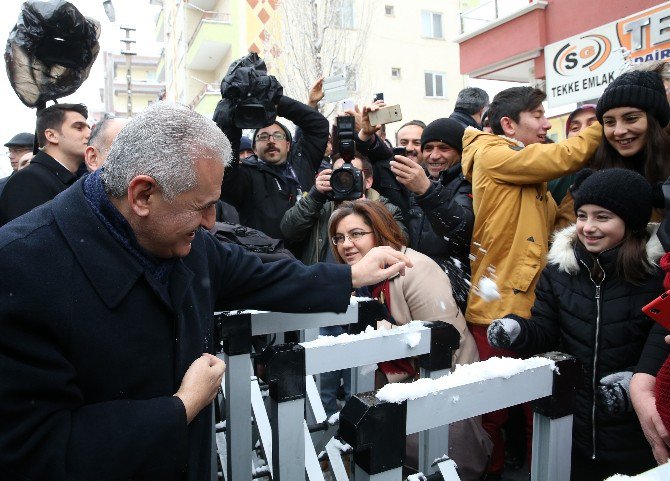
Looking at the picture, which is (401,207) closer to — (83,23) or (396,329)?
(396,329)

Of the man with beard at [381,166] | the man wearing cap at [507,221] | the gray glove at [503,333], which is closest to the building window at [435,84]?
the man with beard at [381,166]

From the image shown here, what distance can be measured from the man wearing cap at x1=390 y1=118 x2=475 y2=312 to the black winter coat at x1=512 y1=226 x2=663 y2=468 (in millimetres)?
682

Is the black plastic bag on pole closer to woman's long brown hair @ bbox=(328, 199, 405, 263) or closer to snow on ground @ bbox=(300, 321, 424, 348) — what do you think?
woman's long brown hair @ bbox=(328, 199, 405, 263)

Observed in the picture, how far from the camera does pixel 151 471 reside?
4.09 ft

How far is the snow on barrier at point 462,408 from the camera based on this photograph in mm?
1061

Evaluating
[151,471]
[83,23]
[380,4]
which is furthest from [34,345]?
[380,4]

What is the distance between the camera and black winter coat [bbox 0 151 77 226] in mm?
2836

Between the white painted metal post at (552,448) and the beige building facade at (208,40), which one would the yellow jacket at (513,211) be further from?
the beige building facade at (208,40)

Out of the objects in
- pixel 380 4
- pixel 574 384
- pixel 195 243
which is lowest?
pixel 574 384

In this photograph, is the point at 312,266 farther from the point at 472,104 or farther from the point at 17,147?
the point at 17,147

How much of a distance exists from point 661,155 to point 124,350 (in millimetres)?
2217

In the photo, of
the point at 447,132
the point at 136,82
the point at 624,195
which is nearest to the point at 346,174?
the point at 447,132

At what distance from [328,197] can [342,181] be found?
35cm

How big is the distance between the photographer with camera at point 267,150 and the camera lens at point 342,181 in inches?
23.2
